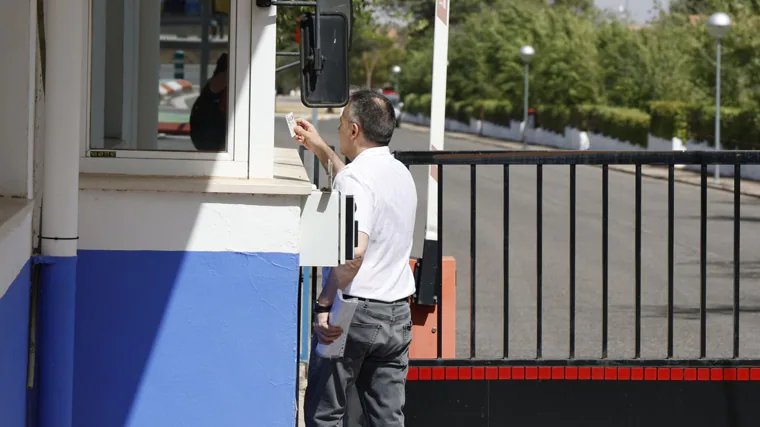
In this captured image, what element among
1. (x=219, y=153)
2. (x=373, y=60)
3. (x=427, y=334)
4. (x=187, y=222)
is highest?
(x=373, y=60)

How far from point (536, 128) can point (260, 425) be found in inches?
2066

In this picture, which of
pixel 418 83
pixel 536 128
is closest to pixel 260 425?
pixel 536 128

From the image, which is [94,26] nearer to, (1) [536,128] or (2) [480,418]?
(2) [480,418]

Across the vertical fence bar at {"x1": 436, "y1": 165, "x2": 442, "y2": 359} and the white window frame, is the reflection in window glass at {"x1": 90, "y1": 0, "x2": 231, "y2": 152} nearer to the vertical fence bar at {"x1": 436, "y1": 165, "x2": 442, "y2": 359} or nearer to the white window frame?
the white window frame

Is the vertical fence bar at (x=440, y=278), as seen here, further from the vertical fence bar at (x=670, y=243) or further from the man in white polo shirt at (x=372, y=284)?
the vertical fence bar at (x=670, y=243)

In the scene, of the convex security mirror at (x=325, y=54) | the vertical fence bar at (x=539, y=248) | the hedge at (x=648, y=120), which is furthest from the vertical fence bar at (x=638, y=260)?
the hedge at (x=648, y=120)

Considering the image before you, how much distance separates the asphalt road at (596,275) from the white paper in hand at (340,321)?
1.17 m

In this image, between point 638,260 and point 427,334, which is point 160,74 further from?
point 638,260

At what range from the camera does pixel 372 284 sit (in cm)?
448

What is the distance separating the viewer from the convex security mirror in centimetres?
396

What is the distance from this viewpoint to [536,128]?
2200 inches

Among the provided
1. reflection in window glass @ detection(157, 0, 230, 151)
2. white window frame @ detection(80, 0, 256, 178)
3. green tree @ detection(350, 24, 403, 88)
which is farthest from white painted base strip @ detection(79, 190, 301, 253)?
green tree @ detection(350, 24, 403, 88)

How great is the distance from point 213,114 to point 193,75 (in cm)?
108

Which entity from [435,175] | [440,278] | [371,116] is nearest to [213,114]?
[371,116]
